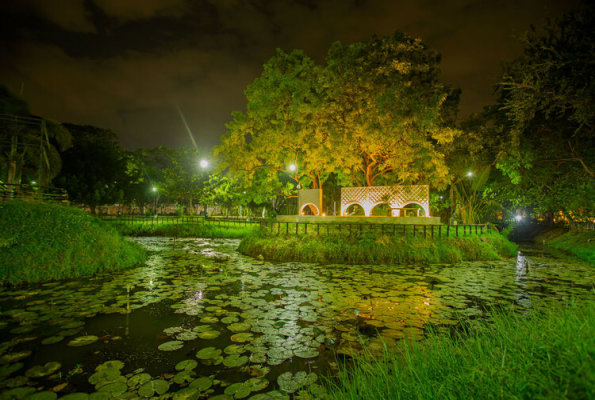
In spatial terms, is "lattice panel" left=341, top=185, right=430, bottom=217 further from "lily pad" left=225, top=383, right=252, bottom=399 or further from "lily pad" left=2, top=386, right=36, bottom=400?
"lily pad" left=2, top=386, right=36, bottom=400

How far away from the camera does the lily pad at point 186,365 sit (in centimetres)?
305

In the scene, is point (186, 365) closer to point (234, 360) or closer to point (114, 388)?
point (234, 360)

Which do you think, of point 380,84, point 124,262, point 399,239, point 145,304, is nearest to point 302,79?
point 380,84

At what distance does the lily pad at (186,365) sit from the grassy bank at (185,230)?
53.6ft

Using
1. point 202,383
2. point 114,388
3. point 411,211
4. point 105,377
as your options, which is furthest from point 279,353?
point 411,211

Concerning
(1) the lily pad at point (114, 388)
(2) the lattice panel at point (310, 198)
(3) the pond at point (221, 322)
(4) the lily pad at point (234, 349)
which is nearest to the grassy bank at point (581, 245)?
(3) the pond at point (221, 322)

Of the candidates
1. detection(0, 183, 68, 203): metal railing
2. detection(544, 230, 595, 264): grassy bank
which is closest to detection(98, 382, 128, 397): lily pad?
detection(0, 183, 68, 203): metal railing

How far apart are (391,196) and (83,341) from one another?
471 inches

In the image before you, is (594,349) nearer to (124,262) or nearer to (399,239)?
(399,239)

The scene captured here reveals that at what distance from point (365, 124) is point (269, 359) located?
33.6 ft

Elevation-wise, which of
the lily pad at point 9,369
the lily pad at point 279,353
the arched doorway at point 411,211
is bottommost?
the lily pad at point 9,369

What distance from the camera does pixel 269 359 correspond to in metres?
3.27

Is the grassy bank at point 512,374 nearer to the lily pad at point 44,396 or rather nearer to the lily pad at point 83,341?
the lily pad at point 44,396

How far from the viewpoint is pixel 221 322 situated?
14.4 ft
